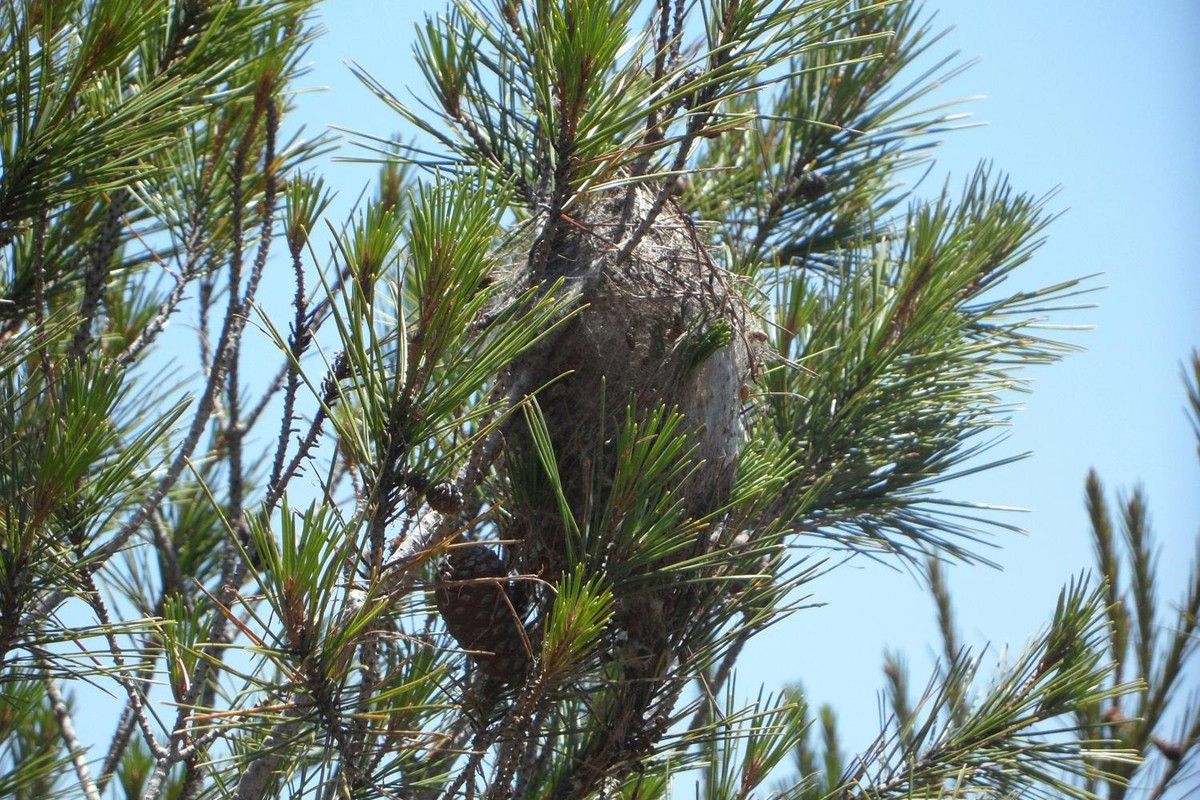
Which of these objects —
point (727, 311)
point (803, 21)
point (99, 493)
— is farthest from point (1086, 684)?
point (99, 493)

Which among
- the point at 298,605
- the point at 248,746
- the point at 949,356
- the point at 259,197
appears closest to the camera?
the point at 298,605

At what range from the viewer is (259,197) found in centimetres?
186

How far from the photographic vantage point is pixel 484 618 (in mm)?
1084

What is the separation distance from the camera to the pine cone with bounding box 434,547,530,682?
3.54 feet

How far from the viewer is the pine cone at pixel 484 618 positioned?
108cm

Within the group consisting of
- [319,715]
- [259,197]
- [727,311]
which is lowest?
[319,715]

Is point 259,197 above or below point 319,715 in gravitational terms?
above

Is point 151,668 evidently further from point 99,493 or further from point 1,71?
point 1,71

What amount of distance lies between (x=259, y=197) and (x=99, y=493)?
845mm

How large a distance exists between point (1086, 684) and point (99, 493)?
42.4 inches

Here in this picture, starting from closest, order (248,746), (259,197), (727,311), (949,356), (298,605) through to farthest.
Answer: (298,605)
(248,746)
(727,311)
(949,356)
(259,197)

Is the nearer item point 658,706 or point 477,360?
point 477,360

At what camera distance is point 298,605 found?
84 cm

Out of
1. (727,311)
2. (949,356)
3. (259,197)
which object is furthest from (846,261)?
(259,197)
